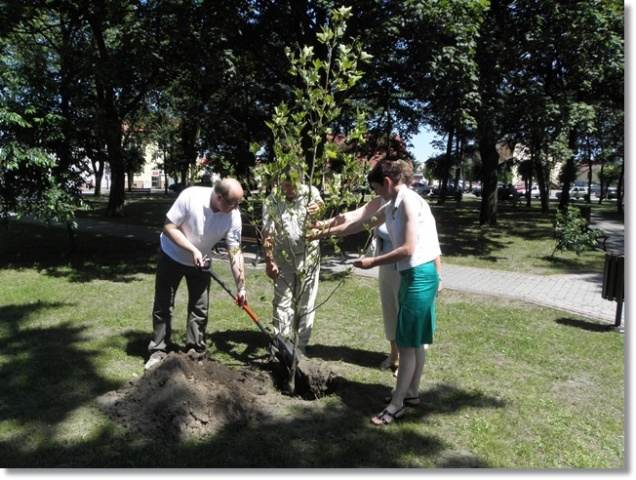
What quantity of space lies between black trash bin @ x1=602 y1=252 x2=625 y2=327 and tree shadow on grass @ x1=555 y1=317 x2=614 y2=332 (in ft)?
0.46

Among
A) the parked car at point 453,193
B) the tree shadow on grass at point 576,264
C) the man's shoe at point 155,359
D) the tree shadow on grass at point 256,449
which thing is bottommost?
the tree shadow on grass at point 256,449

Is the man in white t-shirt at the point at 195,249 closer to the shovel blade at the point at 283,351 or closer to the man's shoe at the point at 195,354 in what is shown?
the man's shoe at the point at 195,354

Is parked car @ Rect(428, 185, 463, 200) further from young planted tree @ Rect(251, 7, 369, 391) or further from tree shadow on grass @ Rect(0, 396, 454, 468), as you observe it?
tree shadow on grass @ Rect(0, 396, 454, 468)

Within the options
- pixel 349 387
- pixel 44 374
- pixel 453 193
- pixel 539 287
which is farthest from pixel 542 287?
pixel 453 193

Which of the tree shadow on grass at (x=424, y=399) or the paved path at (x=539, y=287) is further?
the paved path at (x=539, y=287)

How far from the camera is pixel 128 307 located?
268 inches

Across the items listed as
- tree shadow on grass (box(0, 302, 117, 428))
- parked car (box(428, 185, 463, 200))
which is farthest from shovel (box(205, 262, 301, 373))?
parked car (box(428, 185, 463, 200))

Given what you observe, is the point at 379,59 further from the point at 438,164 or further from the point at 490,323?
the point at 438,164

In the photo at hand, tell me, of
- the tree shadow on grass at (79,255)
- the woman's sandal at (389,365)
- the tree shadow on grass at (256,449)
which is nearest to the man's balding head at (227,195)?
the tree shadow on grass at (256,449)

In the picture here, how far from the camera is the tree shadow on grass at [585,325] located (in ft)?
21.1

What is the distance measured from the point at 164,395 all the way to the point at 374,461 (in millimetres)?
1487

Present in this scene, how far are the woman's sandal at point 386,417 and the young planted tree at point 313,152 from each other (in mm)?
759

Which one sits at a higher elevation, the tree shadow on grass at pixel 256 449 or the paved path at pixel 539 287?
the paved path at pixel 539 287

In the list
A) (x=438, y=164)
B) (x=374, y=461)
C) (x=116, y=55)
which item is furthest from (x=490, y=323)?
(x=438, y=164)
